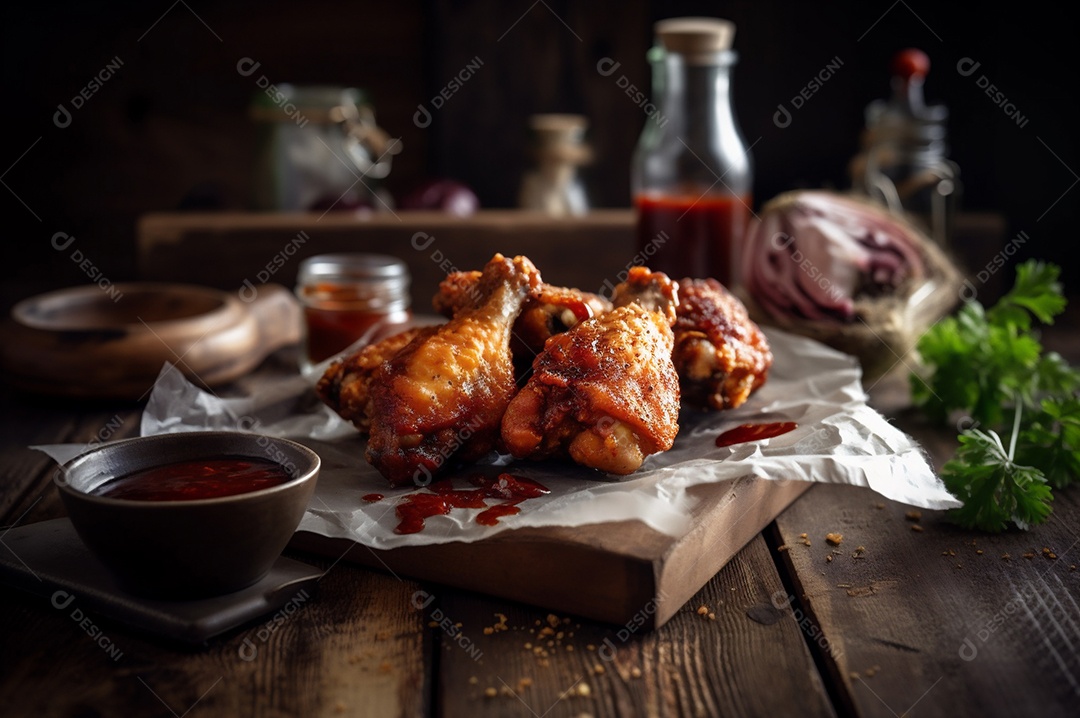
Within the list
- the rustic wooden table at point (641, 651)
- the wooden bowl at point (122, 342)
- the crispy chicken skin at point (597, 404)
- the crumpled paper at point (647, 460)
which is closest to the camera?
the rustic wooden table at point (641, 651)

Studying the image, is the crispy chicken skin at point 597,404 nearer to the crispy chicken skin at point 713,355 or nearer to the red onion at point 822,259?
the crispy chicken skin at point 713,355

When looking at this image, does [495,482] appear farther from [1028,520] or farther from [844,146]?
[844,146]

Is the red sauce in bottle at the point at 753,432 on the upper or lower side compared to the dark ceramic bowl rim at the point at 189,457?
upper

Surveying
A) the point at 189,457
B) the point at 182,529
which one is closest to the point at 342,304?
the point at 189,457

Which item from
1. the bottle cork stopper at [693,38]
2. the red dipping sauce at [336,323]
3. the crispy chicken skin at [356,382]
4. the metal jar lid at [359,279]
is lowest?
the red dipping sauce at [336,323]

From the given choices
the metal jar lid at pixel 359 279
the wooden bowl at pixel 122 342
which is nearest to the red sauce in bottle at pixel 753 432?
the metal jar lid at pixel 359 279

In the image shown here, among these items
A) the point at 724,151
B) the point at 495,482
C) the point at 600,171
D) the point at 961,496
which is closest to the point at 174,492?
the point at 495,482
